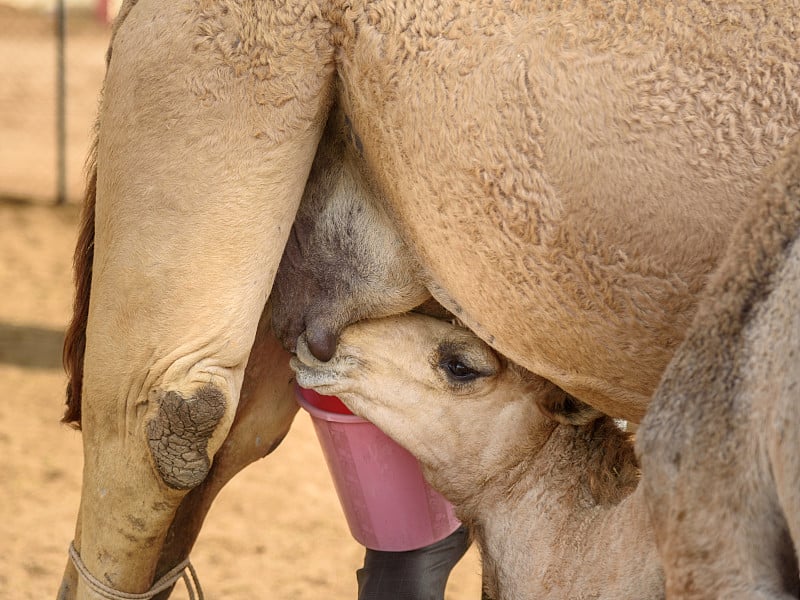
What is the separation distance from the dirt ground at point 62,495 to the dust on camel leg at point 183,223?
119cm

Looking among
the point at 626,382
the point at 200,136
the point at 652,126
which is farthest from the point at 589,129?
the point at 200,136

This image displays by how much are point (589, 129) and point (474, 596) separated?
1.97m

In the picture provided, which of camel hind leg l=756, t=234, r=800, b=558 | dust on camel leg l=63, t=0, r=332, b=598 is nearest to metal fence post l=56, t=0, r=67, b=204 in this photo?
dust on camel leg l=63, t=0, r=332, b=598

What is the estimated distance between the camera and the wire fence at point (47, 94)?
7770mm

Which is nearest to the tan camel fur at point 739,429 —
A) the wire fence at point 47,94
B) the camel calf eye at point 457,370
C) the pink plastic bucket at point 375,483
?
the camel calf eye at point 457,370

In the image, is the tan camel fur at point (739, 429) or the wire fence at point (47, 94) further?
the wire fence at point (47, 94)

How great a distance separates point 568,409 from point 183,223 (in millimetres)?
887

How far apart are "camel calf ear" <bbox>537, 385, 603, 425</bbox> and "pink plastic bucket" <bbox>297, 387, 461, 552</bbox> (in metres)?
0.42

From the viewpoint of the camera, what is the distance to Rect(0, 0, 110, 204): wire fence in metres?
7.77

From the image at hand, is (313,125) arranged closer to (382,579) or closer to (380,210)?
(380,210)

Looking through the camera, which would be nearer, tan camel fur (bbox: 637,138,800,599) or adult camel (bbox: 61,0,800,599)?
tan camel fur (bbox: 637,138,800,599)

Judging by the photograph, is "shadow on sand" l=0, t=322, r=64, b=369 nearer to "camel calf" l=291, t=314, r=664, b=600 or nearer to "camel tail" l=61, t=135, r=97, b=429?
"camel tail" l=61, t=135, r=97, b=429

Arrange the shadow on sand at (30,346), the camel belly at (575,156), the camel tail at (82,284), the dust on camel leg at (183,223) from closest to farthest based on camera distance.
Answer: the camel belly at (575,156)
the dust on camel leg at (183,223)
the camel tail at (82,284)
the shadow on sand at (30,346)

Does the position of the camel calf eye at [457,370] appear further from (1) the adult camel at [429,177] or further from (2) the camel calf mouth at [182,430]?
(2) the camel calf mouth at [182,430]
